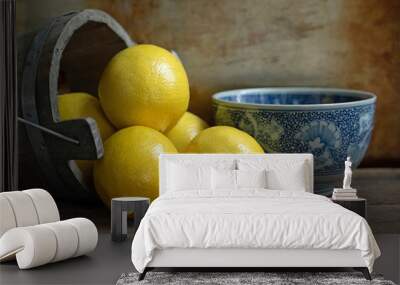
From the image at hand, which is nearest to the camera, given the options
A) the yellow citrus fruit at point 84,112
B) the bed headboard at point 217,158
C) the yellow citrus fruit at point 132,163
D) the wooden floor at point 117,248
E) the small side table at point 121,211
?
the wooden floor at point 117,248

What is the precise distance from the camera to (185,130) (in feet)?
15.5

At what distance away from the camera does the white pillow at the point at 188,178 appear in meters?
4.05

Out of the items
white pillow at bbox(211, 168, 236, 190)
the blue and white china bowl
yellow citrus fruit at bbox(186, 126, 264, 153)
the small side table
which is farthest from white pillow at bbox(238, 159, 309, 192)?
the small side table

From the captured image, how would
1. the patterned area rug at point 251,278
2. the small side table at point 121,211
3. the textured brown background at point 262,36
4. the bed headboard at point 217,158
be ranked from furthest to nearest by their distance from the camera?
the textured brown background at point 262,36 → the bed headboard at point 217,158 → the small side table at point 121,211 → the patterned area rug at point 251,278

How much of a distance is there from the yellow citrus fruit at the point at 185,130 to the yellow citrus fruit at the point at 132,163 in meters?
0.26

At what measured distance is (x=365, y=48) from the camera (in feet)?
16.6

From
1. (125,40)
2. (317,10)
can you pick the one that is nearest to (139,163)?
(125,40)

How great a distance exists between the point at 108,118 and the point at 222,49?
83 cm

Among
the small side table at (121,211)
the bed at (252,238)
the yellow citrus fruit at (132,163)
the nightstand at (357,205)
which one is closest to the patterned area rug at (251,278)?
the bed at (252,238)

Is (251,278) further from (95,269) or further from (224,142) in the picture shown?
(224,142)

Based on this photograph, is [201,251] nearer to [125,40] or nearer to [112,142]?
[112,142]

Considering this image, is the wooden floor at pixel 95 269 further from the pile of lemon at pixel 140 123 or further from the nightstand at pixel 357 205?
the pile of lemon at pixel 140 123

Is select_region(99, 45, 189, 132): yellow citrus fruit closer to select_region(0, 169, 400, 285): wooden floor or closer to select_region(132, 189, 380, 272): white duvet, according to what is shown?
select_region(0, 169, 400, 285): wooden floor

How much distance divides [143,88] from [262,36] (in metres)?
0.92
